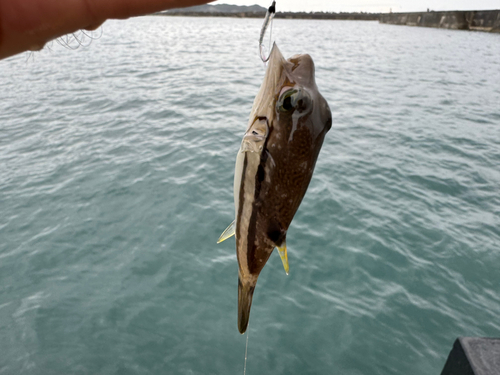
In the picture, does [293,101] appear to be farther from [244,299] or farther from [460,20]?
[460,20]

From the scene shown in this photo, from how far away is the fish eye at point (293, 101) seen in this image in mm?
1424

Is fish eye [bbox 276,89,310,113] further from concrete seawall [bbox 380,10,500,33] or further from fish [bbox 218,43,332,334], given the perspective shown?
concrete seawall [bbox 380,10,500,33]

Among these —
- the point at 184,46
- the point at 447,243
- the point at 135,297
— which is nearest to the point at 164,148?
the point at 135,297

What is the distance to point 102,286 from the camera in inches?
212

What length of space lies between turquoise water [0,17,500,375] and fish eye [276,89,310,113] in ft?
13.1

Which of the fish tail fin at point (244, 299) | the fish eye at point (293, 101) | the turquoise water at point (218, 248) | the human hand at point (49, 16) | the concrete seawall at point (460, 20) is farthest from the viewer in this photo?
the concrete seawall at point (460, 20)

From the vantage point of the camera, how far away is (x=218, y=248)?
630 cm

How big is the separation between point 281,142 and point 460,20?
72.7 metres

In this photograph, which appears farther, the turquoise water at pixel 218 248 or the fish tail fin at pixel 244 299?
the turquoise water at pixel 218 248

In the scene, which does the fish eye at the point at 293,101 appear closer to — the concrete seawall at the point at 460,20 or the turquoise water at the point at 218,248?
the turquoise water at the point at 218,248

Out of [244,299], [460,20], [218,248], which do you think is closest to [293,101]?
[244,299]

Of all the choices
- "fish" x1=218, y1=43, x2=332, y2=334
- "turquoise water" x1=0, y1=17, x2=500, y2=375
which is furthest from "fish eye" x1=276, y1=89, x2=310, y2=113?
"turquoise water" x1=0, y1=17, x2=500, y2=375

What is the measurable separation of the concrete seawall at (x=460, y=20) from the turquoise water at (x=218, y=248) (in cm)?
5061

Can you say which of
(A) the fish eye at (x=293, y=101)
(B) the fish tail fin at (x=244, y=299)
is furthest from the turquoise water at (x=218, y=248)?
(A) the fish eye at (x=293, y=101)
